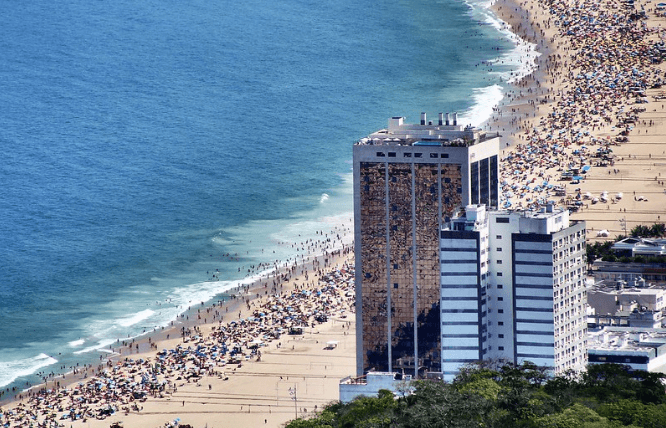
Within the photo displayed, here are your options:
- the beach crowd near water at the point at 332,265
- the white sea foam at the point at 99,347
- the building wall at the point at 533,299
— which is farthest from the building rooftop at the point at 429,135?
the white sea foam at the point at 99,347

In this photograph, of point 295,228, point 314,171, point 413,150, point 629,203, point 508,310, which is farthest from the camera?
point 314,171

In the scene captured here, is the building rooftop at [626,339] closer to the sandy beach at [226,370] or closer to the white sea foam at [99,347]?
the sandy beach at [226,370]

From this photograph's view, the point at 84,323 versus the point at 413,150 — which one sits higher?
the point at 413,150

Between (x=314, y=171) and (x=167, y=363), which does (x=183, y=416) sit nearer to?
(x=167, y=363)

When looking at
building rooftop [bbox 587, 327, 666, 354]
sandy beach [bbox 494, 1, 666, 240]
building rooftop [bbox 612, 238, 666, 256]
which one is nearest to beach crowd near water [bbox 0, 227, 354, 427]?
sandy beach [bbox 494, 1, 666, 240]

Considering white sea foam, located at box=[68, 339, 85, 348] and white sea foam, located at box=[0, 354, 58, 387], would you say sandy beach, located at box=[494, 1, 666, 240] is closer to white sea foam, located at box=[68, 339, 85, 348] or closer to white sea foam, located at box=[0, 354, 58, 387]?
white sea foam, located at box=[68, 339, 85, 348]

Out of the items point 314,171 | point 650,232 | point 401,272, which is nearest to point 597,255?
point 650,232

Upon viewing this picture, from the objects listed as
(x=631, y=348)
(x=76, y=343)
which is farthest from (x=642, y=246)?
(x=76, y=343)
